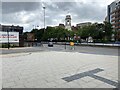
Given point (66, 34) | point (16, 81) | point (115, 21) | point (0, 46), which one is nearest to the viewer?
Answer: point (16, 81)

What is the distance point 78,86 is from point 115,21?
86.5 meters

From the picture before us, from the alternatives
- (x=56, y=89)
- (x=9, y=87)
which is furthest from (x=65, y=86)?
(x=9, y=87)

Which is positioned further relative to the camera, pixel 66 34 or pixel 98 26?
pixel 66 34

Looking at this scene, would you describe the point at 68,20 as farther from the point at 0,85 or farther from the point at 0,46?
the point at 0,85

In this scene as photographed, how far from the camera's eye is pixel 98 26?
4750 centimetres

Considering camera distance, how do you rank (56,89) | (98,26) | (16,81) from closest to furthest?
(56,89) < (16,81) < (98,26)

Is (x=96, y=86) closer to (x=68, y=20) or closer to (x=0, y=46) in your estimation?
(x=0, y=46)

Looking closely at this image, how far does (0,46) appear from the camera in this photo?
3294 cm

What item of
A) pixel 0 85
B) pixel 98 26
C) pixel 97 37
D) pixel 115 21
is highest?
pixel 115 21

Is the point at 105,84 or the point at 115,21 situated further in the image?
the point at 115,21

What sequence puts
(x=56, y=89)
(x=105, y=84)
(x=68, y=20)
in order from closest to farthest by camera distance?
(x=56, y=89) → (x=105, y=84) → (x=68, y=20)

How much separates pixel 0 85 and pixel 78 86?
115 inches

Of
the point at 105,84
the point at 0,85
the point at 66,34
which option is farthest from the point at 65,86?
the point at 66,34

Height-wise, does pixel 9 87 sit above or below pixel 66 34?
below
